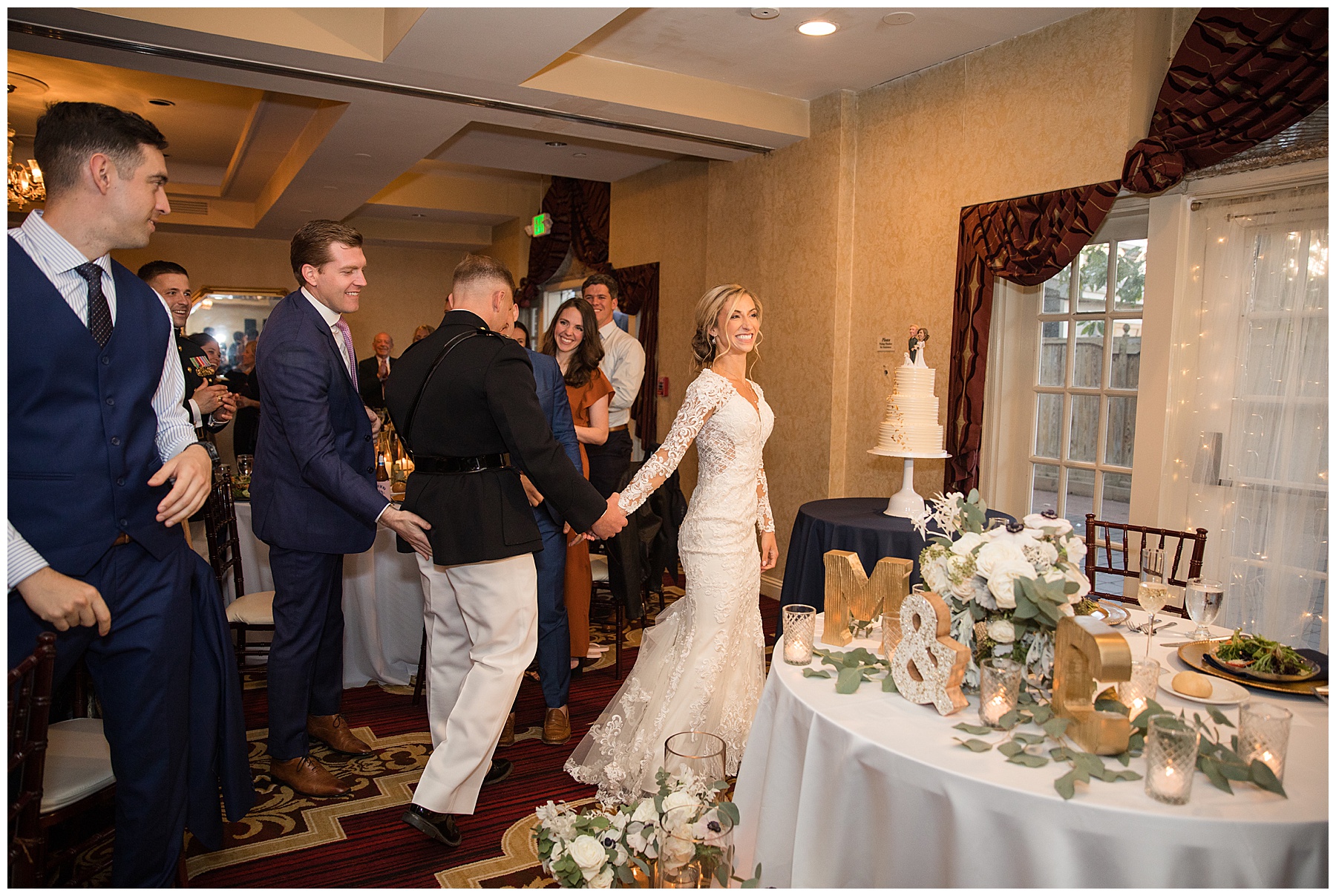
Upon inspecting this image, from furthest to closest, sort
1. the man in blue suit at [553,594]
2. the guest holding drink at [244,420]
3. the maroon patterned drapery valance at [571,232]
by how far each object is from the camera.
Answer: the maroon patterned drapery valance at [571,232] < the guest holding drink at [244,420] < the man in blue suit at [553,594]

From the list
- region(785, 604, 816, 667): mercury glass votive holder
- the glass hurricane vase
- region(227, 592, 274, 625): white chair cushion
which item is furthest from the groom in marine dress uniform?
region(227, 592, 274, 625): white chair cushion

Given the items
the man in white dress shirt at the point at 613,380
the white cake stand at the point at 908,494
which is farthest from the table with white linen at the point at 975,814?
the man in white dress shirt at the point at 613,380

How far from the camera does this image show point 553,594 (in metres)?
3.38

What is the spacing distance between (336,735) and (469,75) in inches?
125

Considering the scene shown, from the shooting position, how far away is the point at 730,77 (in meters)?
5.11

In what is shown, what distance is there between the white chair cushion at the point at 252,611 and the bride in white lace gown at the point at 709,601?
1.44m

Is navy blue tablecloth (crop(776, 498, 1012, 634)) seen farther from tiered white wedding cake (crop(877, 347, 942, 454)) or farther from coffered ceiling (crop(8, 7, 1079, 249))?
coffered ceiling (crop(8, 7, 1079, 249))

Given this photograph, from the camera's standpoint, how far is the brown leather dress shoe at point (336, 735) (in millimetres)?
3299

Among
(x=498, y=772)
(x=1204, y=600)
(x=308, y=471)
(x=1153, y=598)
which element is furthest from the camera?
(x=498, y=772)

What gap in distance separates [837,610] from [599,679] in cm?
226

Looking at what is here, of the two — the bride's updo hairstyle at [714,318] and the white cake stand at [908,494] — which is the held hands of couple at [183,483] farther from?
the white cake stand at [908,494]

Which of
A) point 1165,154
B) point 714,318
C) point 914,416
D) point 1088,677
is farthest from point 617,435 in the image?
point 1088,677

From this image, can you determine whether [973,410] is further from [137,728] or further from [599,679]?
[137,728]

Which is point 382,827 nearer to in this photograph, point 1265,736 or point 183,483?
point 183,483
